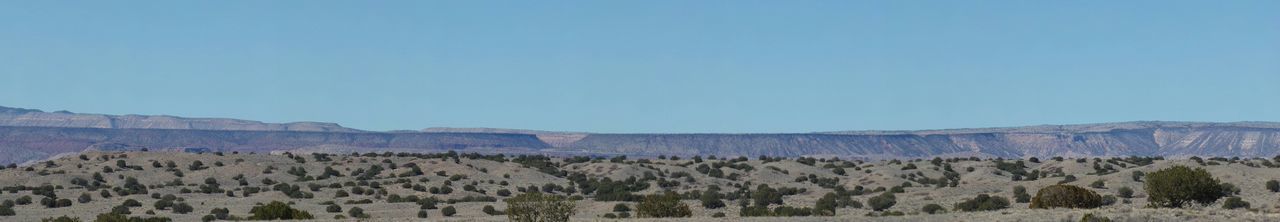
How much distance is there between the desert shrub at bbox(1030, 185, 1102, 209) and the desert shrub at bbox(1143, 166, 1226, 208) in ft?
7.96

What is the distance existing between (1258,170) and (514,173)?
3720cm

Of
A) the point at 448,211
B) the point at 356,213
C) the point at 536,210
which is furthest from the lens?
the point at 448,211

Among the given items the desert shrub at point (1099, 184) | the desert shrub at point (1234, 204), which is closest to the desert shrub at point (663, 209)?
the desert shrub at point (1234, 204)

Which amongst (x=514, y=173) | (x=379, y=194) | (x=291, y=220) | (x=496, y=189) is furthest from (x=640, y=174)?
(x=291, y=220)

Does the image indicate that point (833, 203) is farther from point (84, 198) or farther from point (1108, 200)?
point (84, 198)

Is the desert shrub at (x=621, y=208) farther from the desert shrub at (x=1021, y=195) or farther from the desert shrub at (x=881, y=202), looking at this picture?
the desert shrub at (x=1021, y=195)

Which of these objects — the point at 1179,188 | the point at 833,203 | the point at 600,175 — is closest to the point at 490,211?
the point at 833,203

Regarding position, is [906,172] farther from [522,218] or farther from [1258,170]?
[522,218]

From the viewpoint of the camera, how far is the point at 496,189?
7275 centimetres

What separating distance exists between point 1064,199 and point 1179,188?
4165 millimetres

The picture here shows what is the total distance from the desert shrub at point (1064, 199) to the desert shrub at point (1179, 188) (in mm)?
2425

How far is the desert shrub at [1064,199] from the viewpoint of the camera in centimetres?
4544

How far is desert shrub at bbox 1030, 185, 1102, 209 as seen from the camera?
45.4 metres

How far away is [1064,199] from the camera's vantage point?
45.8m
